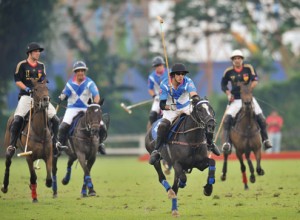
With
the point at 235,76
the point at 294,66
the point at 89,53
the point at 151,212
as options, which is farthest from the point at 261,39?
the point at 151,212

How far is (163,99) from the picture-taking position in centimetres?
1599

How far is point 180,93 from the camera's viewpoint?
16.1 m

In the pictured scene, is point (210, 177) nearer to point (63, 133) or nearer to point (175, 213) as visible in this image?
point (175, 213)

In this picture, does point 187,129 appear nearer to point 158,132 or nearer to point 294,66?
point 158,132

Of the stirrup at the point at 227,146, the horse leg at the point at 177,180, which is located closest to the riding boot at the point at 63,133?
the stirrup at the point at 227,146

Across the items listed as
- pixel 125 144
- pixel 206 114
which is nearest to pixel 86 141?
pixel 206 114

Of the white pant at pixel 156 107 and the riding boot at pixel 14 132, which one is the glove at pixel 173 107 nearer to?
the riding boot at pixel 14 132

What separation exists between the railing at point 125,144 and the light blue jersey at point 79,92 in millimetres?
24754

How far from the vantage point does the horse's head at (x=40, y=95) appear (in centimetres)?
1772

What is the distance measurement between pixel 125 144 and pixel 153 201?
29.5 m

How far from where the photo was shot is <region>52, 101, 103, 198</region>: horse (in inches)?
751

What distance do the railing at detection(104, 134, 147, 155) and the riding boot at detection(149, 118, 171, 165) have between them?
2880 centimetres

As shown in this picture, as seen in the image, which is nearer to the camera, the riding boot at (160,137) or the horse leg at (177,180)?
the horse leg at (177,180)

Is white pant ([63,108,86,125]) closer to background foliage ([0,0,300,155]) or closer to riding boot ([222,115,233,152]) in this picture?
riding boot ([222,115,233,152])
